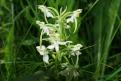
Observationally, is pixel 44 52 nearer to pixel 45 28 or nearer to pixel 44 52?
pixel 44 52

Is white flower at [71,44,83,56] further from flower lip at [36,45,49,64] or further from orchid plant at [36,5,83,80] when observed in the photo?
flower lip at [36,45,49,64]

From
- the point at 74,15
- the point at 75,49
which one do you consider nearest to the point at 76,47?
the point at 75,49

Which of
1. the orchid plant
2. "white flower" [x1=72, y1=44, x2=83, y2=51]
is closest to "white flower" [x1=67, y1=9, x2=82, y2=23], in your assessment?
the orchid plant

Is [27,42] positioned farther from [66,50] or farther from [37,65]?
[66,50]

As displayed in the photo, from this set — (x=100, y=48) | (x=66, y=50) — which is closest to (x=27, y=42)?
(x=66, y=50)

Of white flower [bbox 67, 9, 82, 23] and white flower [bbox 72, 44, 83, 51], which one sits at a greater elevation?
white flower [bbox 67, 9, 82, 23]

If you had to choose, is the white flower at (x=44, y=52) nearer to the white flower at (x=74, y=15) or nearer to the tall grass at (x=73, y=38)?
the tall grass at (x=73, y=38)
